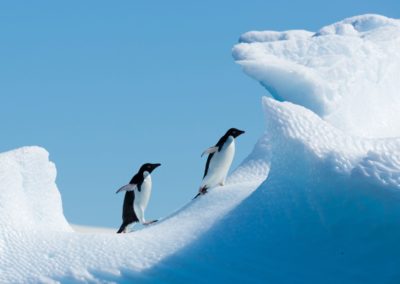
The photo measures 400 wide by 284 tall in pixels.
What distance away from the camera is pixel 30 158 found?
4.64 meters

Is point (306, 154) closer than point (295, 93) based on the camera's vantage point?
Yes

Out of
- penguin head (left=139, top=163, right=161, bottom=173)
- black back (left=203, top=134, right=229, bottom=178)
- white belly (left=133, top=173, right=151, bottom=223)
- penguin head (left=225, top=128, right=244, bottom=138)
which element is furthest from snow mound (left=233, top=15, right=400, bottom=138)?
white belly (left=133, top=173, right=151, bottom=223)

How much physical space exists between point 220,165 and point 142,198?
1.28 metres

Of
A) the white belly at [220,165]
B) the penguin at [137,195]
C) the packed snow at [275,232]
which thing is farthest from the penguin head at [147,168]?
the packed snow at [275,232]

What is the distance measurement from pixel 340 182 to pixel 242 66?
3794 mm

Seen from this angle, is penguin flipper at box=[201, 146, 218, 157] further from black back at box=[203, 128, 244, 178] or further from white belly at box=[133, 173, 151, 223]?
white belly at box=[133, 173, 151, 223]

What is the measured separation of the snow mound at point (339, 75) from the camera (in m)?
6.44

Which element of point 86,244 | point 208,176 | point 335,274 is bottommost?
point 335,274

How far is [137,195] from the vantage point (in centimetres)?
739

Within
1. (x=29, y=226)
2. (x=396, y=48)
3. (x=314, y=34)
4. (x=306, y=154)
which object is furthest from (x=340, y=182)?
(x=314, y=34)

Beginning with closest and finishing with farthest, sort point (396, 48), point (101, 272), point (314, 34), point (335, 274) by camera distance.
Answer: point (335, 274) → point (101, 272) → point (396, 48) → point (314, 34)

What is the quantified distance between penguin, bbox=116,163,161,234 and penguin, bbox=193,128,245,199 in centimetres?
96

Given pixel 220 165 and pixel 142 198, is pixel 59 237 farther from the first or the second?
pixel 142 198

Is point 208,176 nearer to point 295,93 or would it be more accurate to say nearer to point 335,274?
point 295,93
